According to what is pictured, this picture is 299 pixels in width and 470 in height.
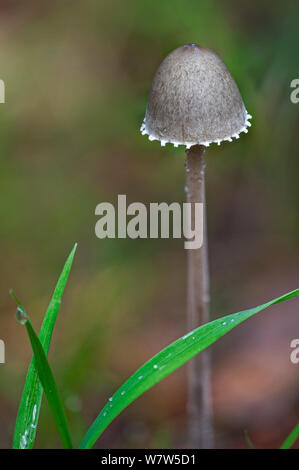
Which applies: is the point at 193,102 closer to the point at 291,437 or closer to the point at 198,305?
the point at 198,305

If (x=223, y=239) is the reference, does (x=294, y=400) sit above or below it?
below

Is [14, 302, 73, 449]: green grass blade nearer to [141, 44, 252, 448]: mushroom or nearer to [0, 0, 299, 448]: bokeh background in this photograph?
[141, 44, 252, 448]: mushroom

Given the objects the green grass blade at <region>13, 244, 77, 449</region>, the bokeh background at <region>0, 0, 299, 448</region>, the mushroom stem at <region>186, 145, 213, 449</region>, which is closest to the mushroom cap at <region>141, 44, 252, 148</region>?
the mushroom stem at <region>186, 145, 213, 449</region>

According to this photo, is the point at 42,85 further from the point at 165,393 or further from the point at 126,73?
the point at 165,393

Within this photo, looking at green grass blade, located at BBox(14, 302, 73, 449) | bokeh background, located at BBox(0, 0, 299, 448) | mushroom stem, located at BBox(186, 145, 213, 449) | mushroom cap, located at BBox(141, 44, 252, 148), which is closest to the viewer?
green grass blade, located at BBox(14, 302, 73, 449)

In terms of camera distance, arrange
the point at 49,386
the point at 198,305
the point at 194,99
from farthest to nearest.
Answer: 1. the point at 198,305
2. the point at 194,99
3. the point at 49,386

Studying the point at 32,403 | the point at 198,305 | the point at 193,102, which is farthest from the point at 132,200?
the point at 32,403
